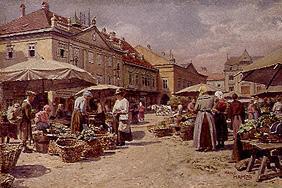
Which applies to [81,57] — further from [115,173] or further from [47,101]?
[115,173]

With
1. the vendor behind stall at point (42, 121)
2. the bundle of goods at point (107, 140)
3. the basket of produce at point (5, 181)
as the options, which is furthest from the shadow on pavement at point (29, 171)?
the vendor behind stall at point (42, 121)

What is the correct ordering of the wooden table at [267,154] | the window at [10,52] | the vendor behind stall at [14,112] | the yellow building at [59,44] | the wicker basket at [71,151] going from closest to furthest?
the wooden table at [267,154], the wicker basket at [71,151], the vendor behind stall at [14,112], the window at [10,52], the yellow building at [59,44]

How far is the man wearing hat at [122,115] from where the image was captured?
5761mm

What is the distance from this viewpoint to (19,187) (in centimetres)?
338

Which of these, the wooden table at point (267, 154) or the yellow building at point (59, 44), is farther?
the yellow building at point (59, 44)

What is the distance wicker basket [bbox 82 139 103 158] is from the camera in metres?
4.82

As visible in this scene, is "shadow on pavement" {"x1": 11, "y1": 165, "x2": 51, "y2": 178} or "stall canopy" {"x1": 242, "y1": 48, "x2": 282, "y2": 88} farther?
"shadow on pavement" {"x1": 11, "y1": 165, "x2": 51, "y2": 178}

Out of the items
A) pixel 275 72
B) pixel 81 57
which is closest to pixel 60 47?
pixel 81 57

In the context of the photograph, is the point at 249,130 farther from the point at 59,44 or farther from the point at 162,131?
the point at 59,44

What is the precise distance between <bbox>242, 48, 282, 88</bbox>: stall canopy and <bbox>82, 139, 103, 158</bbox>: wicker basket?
1938mm

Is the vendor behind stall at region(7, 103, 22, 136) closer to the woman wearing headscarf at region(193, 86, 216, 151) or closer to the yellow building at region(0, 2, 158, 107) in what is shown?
the yellow building at region(0, 2, 158, 107)

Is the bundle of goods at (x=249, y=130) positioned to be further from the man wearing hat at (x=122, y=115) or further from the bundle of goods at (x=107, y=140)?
the man wearing hat at (x=122, y=115)

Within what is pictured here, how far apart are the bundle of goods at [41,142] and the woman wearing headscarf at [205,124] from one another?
1977 mm

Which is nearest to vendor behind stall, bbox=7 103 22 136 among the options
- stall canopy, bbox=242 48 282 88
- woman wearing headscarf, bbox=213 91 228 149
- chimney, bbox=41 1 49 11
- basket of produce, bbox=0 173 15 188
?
chimney, bbox=41 1 49 11
